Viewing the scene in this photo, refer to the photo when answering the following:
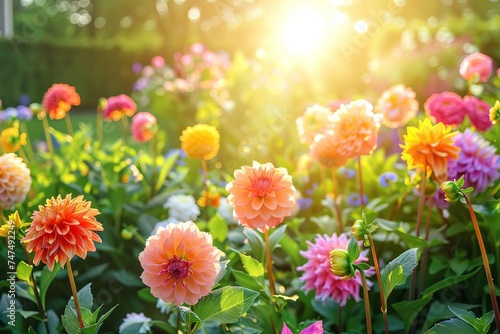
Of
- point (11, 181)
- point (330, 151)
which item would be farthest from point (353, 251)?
point (11, 181)

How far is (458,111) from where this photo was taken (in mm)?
1736

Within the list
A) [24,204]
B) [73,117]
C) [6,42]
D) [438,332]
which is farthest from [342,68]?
[6,42]

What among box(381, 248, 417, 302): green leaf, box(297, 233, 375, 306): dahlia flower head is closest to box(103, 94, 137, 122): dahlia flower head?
box(297, 233, 375, 306): dahlia flower head

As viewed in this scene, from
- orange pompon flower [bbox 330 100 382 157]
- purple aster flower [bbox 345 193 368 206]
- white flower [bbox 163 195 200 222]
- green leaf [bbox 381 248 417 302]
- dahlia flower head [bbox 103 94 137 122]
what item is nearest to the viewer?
green leaf [bbox 381 248 417 302]

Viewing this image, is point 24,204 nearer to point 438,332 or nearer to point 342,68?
point 438,332

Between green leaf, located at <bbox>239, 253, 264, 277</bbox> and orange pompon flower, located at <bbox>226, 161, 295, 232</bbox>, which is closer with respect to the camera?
orange pompon flower, located at <bbox>226, 161, 295, 232</bbox>

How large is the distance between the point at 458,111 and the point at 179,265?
3.54ft

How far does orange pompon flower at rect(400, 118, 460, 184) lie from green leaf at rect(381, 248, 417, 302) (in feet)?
0.59

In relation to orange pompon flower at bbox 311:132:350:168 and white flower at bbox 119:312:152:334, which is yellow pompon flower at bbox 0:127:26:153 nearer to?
white flower at bbox 119:312:152:334

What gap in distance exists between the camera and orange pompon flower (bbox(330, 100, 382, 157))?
55.1 inches

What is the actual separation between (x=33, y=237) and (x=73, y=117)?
9.96 metres

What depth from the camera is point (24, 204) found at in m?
1.91

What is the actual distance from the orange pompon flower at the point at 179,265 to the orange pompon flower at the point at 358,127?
0.54 m

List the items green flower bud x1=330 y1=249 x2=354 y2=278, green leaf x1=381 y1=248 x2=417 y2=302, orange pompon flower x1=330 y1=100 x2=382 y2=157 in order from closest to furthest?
green flower bud x1=330 y1=249 x2=354 y2=278 < green leaf x1=381 y1=248 x2=417 y2=302 < orange pompon flower x1=330 y1=100 x2=382 y2=157
